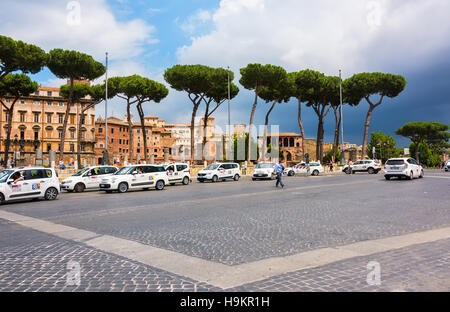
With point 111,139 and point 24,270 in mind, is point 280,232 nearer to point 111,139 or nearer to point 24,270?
point 24,270

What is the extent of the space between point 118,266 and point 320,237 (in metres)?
3.90

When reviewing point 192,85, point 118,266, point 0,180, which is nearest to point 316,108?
point 192,85

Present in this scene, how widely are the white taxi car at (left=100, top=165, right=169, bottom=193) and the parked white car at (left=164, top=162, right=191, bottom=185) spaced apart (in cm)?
380

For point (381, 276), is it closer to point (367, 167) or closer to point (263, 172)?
point (263, 172)

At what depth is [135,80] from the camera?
47.8 m

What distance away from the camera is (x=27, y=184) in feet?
49.8

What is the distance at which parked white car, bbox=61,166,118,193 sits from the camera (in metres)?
20.9

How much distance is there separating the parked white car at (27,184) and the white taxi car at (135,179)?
3293mm

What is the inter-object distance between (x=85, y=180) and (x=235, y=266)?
18.7 m

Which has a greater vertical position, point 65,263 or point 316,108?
point 316,108

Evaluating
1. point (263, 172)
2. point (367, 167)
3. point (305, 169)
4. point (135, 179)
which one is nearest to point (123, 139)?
point (305, 169)

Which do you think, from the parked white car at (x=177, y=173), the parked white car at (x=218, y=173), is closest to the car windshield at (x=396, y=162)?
the parked white car at (x=218, y=173)

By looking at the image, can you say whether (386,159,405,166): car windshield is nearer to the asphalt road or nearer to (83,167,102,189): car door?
the asphalt road

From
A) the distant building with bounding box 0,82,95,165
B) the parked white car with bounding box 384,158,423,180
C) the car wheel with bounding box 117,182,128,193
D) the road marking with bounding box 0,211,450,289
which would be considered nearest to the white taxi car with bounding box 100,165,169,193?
the car wheel with bounding box 117,182,128,193
